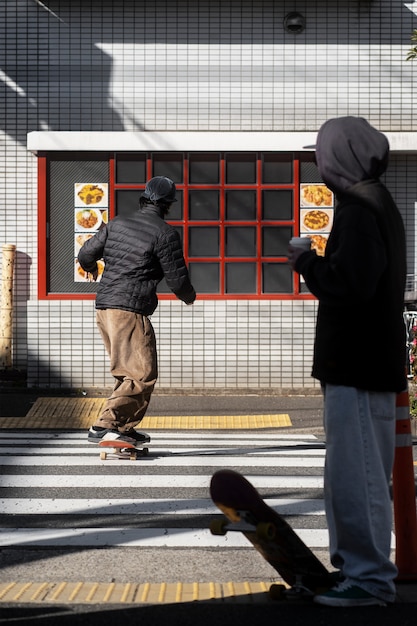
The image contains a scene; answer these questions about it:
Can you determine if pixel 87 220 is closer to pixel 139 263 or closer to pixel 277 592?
pixel 139 263

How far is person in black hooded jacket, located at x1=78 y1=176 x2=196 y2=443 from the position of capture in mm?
8594

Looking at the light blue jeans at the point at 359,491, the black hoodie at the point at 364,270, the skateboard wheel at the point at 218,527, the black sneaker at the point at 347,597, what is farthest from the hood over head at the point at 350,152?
the black sneaker at the point at 347,597

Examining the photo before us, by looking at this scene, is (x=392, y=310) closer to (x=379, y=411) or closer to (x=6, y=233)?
(x=379, y=411)

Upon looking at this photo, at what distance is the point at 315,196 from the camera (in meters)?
13.9

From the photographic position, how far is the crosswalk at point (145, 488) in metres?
6.12

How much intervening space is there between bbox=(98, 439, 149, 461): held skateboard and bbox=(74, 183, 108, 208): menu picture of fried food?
17.9 ft

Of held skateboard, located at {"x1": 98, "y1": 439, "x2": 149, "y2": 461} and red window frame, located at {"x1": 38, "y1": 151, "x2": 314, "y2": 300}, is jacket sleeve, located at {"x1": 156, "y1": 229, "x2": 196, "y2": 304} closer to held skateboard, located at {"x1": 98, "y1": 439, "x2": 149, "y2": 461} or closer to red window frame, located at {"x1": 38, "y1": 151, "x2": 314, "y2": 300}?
held skateboard, located at {"x1": 98, "y1": 439, "x2": 149, "y2": 461}

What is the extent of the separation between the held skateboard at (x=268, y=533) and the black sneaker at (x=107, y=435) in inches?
160

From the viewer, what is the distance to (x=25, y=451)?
29.9 feet

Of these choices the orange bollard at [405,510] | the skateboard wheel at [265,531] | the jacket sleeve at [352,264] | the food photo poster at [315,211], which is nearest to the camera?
the skateboard wheel at [265,531]

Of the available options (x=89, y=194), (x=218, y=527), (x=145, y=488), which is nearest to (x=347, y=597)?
(x=218, y=527)

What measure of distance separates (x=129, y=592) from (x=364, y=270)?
1526 mm

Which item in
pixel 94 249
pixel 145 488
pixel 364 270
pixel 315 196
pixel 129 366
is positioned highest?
pixel 315 196

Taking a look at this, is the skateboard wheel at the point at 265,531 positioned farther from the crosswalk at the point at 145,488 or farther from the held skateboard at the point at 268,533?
the crosswalk at the point at 145,488
